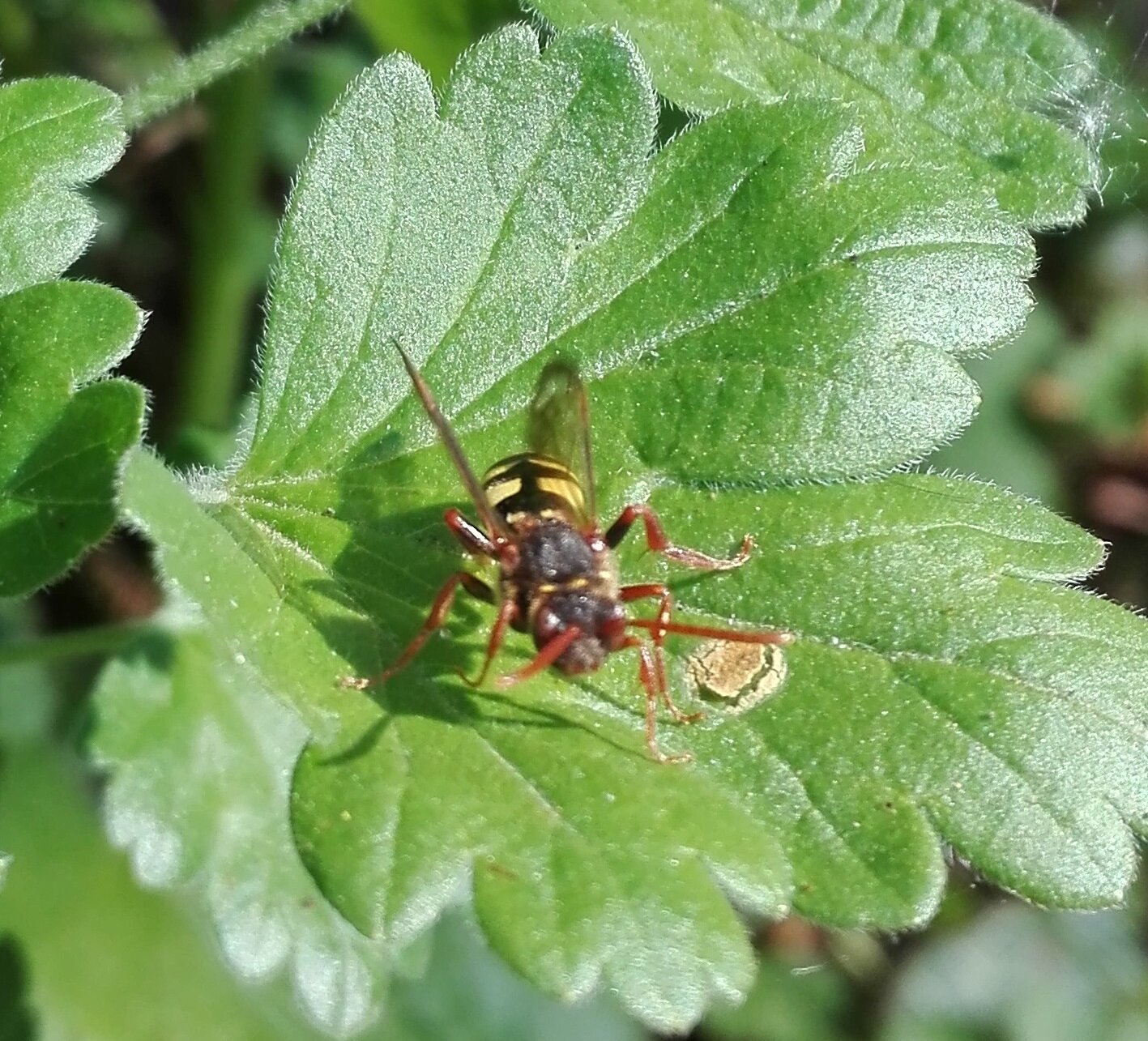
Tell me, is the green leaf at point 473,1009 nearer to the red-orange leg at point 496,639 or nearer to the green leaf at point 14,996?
the green leaf at point 14,996

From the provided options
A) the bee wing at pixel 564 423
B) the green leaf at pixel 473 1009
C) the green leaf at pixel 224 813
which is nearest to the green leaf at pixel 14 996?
the green leaf at pixel 224 813

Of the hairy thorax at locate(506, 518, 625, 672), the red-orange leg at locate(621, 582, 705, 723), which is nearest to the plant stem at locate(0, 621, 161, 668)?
the hairy thorax at locate(506, 518, 625, 672)

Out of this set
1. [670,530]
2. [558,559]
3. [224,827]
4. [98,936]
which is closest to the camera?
[558,559]

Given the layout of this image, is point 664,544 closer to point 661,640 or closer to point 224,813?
point 661,640

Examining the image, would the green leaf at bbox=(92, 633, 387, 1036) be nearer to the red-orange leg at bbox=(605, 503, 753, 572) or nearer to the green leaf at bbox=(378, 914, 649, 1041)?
the green leaf at bbox=(378, 914, 649, 1041)

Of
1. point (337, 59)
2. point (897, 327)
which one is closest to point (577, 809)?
point (897, 327)

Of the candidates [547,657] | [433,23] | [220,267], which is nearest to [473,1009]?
[220,267]

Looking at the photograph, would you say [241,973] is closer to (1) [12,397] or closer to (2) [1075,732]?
(1) [12,397]
